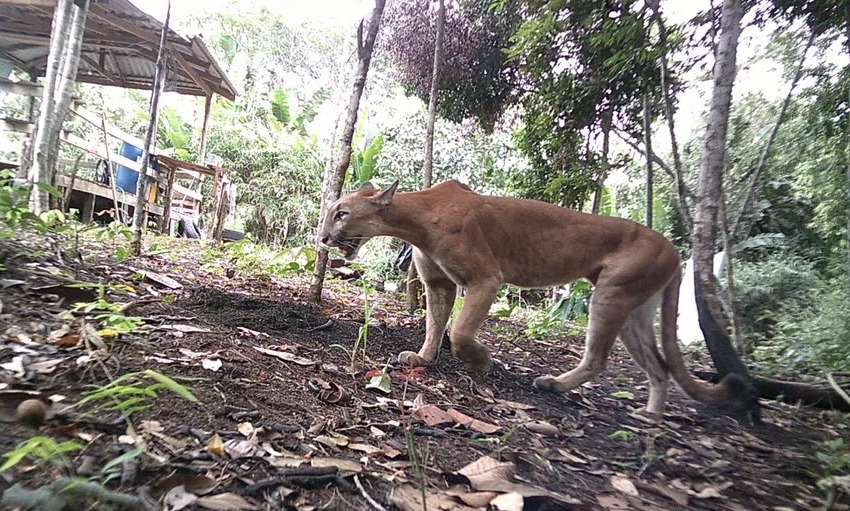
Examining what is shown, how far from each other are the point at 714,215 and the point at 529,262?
1.34 meters

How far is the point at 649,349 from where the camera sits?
3.96 meters

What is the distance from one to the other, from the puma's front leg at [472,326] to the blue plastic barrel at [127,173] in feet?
32.0

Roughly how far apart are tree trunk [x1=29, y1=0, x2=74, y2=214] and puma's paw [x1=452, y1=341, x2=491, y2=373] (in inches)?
151

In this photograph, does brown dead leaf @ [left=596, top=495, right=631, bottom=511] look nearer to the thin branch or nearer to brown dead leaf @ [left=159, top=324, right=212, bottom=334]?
brown dead leaf @ [left=159, top=324, right=212, bottom=334]

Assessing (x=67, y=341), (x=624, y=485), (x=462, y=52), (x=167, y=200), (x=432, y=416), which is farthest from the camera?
(x=167, y=200)

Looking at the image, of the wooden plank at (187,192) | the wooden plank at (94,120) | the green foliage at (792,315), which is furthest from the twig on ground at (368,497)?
the wooden plank at (187,192)

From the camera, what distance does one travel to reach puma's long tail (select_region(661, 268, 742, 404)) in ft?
11.2

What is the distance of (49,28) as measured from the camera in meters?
10.2

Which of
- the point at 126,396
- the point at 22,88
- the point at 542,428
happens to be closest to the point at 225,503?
the point at 126,396

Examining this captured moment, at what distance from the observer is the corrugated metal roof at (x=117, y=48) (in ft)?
29.0

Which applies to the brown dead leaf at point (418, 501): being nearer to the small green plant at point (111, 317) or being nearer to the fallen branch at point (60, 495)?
the fallen branch at point (60, 495)

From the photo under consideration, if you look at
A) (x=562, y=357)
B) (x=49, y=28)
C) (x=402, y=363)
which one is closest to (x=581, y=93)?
(x=562, y=357)

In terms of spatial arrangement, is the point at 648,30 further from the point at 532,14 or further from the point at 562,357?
the point at 562,357

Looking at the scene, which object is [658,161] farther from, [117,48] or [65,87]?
[117,48]
